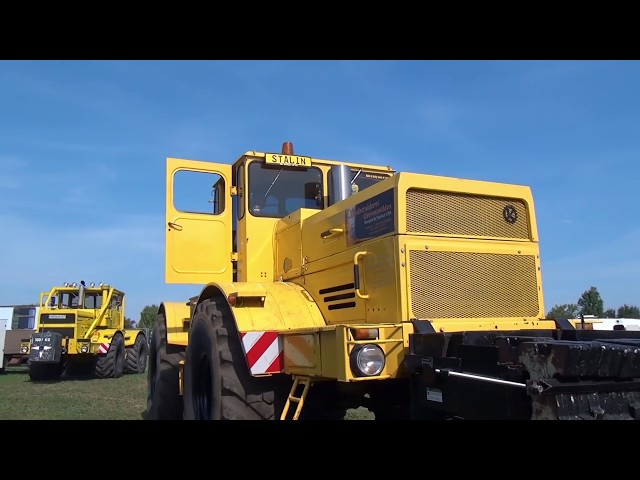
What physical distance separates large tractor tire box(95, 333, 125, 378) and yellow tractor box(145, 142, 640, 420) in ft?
41.1

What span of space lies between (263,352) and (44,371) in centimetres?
1576

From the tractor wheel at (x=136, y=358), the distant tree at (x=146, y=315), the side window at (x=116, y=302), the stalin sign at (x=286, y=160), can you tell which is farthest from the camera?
the distant tree at (x=146, y=315)

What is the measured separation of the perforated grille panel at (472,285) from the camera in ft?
13.8

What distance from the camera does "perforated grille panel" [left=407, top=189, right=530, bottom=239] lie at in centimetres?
435

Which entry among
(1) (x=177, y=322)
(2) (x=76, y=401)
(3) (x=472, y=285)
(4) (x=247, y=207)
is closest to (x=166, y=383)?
(1) (x=177, y=322)

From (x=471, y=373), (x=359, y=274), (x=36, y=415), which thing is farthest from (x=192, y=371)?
(x=36, y=415)

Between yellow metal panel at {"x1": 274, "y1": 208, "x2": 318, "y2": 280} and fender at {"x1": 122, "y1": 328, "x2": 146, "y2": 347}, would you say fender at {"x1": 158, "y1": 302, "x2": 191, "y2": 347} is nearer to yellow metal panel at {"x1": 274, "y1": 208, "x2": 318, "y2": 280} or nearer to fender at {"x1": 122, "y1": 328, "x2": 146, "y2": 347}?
yellow metal panel at {"x1": 274, "y1": 208, "x2": 318, "y2": 280}

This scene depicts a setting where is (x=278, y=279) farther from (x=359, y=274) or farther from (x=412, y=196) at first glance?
(x=412, y=196)

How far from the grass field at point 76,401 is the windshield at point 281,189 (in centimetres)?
365

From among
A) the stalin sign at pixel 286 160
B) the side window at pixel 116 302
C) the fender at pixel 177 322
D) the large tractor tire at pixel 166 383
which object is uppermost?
the stalin sign at pixel 286 160

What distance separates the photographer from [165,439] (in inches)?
107

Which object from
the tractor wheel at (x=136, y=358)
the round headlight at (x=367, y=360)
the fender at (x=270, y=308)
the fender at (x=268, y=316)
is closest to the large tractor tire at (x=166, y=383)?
the fender at (x=268, y=316)

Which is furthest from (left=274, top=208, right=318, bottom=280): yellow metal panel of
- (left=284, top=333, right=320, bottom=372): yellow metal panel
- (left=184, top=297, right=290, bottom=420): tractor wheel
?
(left=284, top=333, right=320, bottom=372): yellow metal panel

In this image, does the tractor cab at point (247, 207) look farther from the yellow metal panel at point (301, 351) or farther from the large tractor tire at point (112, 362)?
the large tractor tire at point (112, 362)
